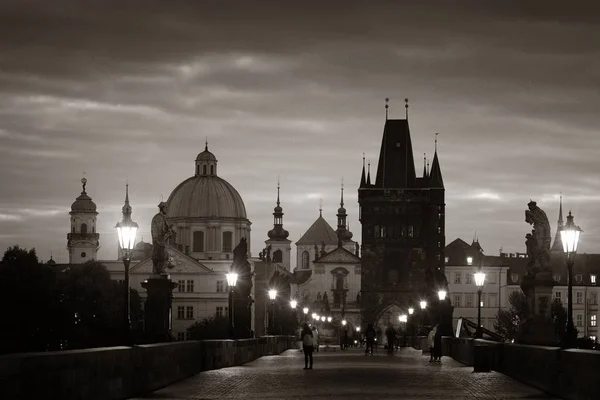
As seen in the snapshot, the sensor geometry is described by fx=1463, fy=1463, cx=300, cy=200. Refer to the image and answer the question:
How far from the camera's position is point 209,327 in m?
157

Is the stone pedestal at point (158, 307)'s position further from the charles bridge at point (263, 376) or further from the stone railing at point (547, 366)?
the stone railing at point (547, 366)

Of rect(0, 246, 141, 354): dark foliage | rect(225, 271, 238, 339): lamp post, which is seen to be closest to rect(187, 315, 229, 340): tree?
rect(0, 246, 141, 354): dark foliage

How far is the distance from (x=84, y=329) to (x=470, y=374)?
75.8 m

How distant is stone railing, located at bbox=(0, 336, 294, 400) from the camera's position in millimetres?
20609

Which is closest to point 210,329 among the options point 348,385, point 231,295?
point 231,295

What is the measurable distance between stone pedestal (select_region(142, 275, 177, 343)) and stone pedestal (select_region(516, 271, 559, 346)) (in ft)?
36.1

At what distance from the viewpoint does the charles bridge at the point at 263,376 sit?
22625 millimetres

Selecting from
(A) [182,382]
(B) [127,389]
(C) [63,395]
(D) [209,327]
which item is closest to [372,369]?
(A) [182,382]

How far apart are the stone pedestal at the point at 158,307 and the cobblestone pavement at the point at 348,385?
314cm

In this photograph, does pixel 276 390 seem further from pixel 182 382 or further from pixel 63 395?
pixel 63 395

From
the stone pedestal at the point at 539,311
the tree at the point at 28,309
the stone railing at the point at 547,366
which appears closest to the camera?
the stone railing at the point at 547,366

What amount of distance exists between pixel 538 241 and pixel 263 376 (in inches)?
442

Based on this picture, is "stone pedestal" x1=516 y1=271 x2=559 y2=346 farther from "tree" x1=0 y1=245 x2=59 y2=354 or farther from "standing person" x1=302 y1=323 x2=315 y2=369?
"tree" x1=0 y1=245 x2=59 y2=354

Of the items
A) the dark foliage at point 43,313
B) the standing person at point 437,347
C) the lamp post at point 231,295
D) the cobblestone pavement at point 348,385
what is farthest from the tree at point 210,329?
the cobblestone pavement at point 348,385
